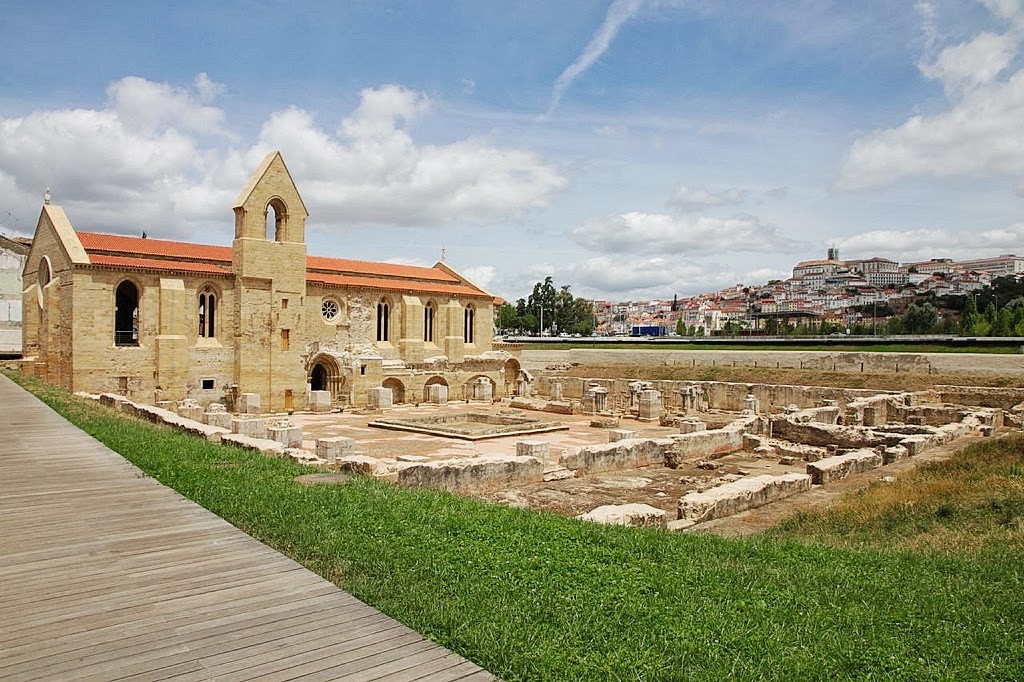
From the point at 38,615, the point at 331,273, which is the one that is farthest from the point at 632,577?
the point at 331,273

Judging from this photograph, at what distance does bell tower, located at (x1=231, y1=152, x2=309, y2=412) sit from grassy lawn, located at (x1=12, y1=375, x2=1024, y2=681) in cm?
2848

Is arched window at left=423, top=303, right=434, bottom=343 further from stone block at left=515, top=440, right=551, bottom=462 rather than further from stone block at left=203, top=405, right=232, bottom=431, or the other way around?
stone block at left=515, top=440, right=551, bottom=462

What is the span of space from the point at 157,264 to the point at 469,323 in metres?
21.1

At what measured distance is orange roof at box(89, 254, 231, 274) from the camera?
111 feet

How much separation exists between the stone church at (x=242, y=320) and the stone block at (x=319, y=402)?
61 cm

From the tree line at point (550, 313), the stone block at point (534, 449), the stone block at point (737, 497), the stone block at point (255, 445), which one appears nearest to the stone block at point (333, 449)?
the stone block at point (255, 445)

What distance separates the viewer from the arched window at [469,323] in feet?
165

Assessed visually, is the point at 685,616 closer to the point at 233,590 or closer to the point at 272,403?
the point at 233,590

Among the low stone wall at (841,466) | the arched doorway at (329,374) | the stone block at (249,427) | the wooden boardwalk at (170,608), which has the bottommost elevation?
the low stone wall at (841,466)

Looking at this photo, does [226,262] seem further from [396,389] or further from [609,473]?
[609,473]

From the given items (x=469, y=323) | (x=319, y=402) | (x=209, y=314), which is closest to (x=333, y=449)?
(x=319, y=402)

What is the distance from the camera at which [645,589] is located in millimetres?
6242

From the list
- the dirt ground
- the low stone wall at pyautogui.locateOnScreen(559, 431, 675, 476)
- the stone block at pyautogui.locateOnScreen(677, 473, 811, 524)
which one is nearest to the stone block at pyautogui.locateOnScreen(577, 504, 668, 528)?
the dirt ground

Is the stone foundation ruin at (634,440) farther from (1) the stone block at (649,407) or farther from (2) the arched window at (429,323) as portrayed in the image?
(2) the arched window at (429,323)
